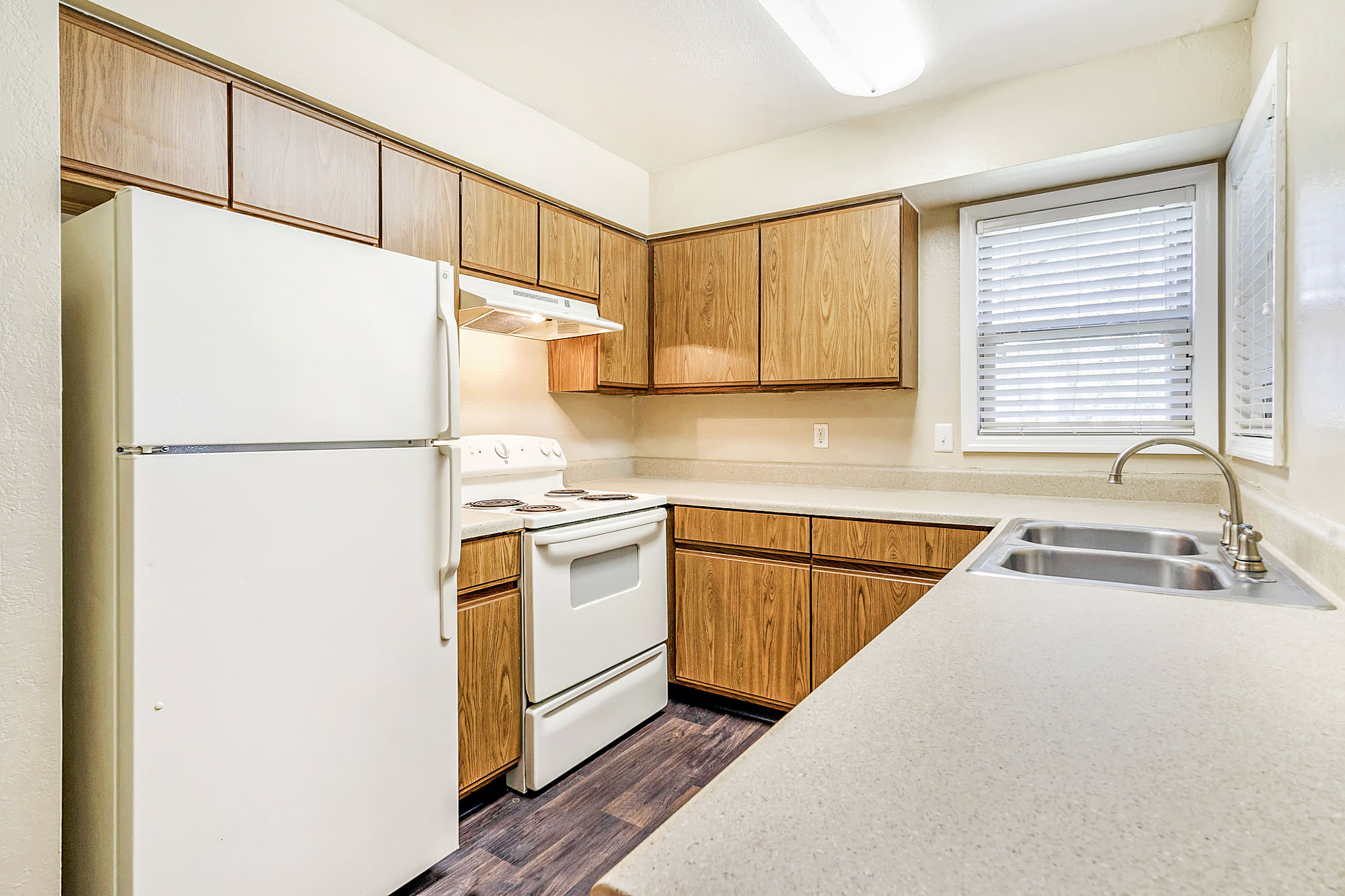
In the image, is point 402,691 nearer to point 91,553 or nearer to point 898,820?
point 91,553

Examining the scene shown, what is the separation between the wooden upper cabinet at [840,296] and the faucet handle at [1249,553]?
138 centimetres

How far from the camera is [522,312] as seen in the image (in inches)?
87.4

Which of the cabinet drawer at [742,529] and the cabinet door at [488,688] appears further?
the cabinet drawer at [742,529]

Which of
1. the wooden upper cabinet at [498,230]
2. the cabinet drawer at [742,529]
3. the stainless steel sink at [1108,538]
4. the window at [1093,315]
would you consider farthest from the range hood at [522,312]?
the stainless steel sink at [1108,538]

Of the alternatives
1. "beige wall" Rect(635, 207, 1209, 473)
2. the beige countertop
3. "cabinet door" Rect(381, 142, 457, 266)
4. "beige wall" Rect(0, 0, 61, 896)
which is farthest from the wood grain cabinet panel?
Answer: "beige wall" Rect(0, 0, 61, 896)

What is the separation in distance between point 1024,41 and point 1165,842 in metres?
2.43

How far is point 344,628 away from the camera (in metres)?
1.48

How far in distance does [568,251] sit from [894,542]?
66.7 inches

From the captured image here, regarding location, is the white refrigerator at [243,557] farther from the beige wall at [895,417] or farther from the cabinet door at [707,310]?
the beige wall at [895,417]

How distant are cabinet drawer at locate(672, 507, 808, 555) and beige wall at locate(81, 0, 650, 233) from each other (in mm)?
1421

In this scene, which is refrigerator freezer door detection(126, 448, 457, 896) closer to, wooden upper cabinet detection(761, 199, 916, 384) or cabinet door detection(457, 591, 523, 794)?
cabinet door detection(457, 591, 523, 794)

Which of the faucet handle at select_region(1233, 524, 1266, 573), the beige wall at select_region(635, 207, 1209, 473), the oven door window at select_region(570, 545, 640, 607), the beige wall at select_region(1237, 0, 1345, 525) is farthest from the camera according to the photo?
the beige wall at select_region(635, 207, 1209, 473)

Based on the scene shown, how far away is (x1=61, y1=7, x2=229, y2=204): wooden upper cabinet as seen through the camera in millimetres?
1413

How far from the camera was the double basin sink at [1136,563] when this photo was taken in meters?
1.17
